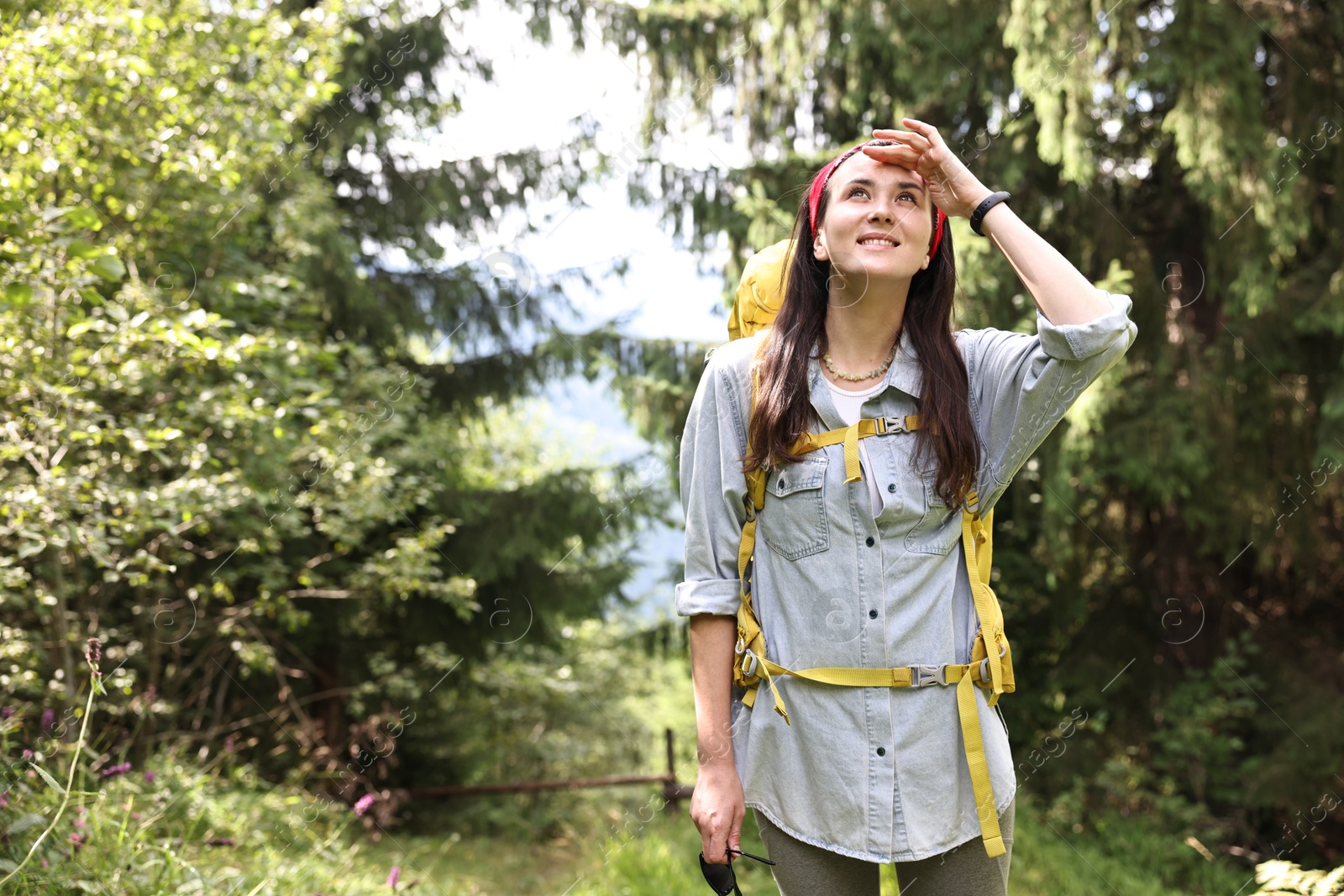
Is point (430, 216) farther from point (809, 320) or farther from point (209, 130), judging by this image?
point (809, 320)

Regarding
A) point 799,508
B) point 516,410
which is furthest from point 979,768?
point 516,410

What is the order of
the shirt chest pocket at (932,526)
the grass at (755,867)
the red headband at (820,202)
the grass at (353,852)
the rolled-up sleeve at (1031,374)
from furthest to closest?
the grass at (755,867)
the grass at (353,852)
the red headband at (820,202)
the shirt chest pocket at (932,526)
the rolled-up sleeve at (1031,374)

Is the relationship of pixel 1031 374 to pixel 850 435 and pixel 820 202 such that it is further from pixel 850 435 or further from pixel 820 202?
pixel 820 202

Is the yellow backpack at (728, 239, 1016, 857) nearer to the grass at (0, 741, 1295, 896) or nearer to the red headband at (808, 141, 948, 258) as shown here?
the red headband at (808, 141, 948, 258)

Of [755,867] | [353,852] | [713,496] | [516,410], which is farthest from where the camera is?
[516,410]

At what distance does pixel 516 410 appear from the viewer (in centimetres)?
786

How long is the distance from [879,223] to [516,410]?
21.6 feet

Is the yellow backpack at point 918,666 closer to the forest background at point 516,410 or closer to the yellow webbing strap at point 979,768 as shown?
the yellow webbing strap at point 979,768

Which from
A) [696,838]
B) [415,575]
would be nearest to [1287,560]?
[696,838]

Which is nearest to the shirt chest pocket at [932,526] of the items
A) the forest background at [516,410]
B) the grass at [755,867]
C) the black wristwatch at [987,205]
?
the black wristwatch at [987,205]

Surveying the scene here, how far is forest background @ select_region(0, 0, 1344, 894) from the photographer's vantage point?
351 cm

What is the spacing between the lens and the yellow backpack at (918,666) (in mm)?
1400

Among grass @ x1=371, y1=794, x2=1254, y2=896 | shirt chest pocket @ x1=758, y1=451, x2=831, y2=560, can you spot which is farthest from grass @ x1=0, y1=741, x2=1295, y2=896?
shirt chest pocket @ x1=758, y1=451, x2=831, y2=560

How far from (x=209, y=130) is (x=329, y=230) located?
181 centimetres
